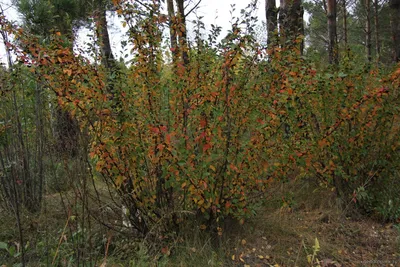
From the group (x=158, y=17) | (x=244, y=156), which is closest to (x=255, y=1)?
(x=158, y=17)

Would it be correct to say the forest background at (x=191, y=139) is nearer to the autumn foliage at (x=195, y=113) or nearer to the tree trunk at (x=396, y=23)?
the autumn foliage at (x=195, y=113)

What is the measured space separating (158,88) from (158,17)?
18.7 inches

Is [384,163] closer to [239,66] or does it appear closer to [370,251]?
[370,251]

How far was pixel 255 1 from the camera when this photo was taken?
7.58ft

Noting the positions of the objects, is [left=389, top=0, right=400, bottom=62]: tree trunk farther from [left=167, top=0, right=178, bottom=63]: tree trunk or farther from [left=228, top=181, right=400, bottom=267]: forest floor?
[left=167, top=0, right=178, bottom=63]: tree trunk

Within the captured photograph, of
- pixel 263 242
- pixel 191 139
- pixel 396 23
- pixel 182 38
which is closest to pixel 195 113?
pixel 191 139

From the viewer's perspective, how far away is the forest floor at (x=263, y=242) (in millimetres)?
2209

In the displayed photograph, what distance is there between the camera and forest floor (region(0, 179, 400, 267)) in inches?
87.0

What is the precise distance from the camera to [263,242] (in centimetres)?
259

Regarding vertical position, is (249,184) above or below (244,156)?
below

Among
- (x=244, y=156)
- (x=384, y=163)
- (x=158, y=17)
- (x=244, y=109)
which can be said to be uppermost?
(x=158, y=17)

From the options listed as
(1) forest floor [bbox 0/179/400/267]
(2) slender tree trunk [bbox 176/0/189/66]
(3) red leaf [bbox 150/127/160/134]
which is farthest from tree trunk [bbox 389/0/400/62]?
(3) red leaf [bbox 150/127/160/134]

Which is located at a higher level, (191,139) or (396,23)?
(396,23)

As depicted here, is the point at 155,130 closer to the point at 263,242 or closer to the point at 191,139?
the point at 191,139
